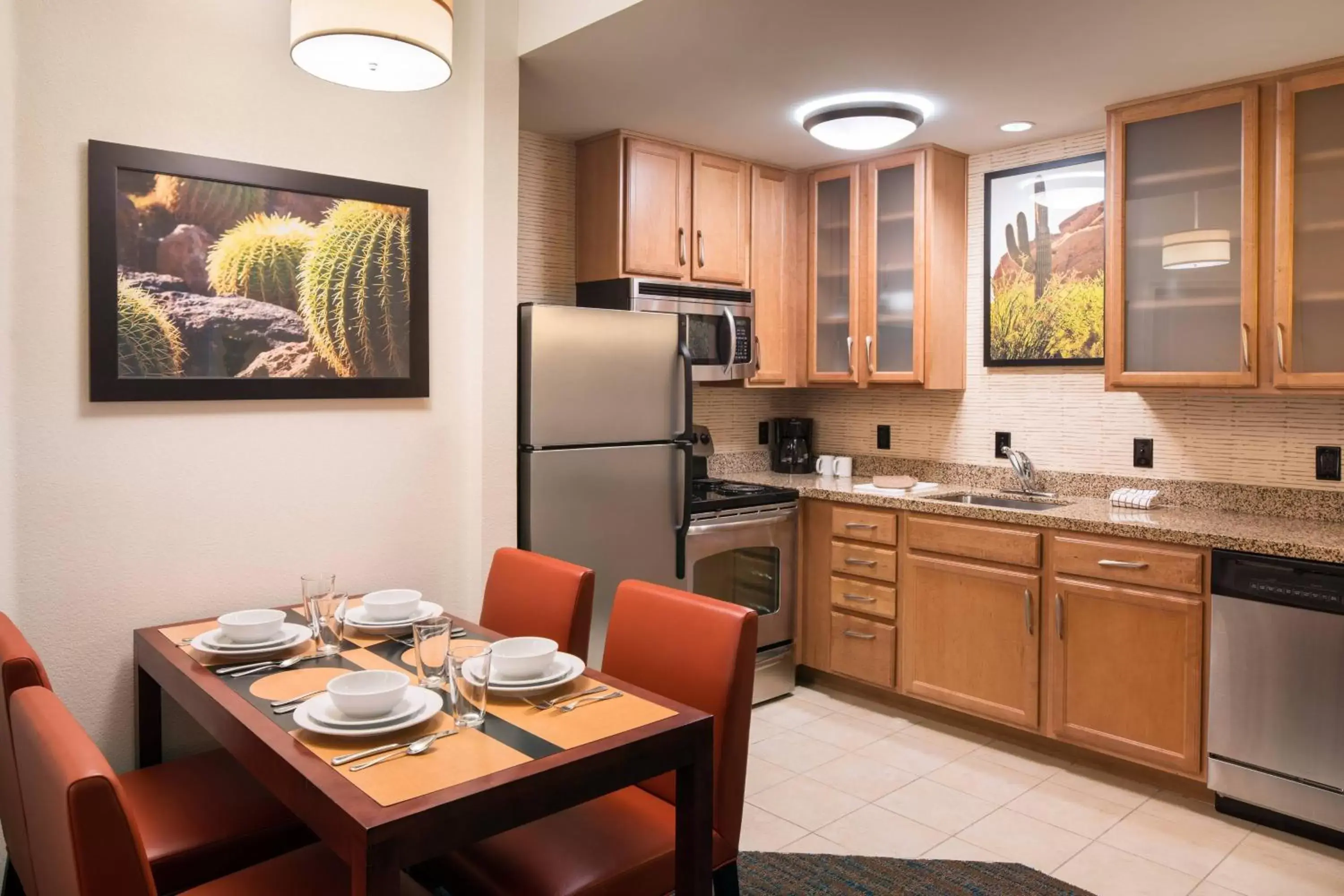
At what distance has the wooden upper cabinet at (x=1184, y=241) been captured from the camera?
3.02 metres

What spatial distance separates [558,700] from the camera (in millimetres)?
1763

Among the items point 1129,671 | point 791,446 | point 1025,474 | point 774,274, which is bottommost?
point 1129,671

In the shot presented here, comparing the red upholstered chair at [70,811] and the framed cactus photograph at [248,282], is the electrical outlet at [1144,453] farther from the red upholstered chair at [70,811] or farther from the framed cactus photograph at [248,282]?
the red upholstered chair at [70,811]

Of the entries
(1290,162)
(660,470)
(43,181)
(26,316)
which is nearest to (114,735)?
(26,316)

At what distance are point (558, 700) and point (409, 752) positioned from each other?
1.08 ft

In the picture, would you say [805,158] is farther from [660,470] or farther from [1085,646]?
[1085,646]

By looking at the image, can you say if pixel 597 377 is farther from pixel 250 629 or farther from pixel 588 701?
pixel 588 701

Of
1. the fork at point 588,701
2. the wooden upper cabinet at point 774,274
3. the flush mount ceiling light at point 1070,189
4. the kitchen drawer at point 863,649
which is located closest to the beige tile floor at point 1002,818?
the kitchen drawer at point 863,649

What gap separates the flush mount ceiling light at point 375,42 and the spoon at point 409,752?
1.28 metres

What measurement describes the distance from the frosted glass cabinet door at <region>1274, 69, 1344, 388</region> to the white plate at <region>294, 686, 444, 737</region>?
109 inches

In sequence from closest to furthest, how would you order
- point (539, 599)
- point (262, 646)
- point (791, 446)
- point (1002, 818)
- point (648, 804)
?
point (648, 804)
point (262, 646)
point (539, 599)
point (1002, 818)
point (791, 446)

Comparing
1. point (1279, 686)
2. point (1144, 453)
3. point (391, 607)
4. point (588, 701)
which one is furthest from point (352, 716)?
point (1144, 453)

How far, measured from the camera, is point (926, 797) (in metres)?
3.02

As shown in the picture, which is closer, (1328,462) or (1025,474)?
(1328,462)
